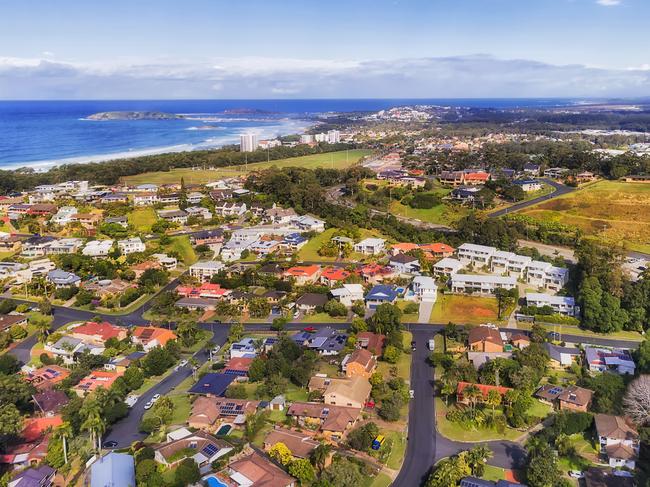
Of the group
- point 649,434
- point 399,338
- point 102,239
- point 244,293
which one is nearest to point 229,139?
point 102,239

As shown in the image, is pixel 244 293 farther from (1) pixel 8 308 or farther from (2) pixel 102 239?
(2) pixel 102 239

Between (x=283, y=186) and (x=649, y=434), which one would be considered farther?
(x=283, y=186)

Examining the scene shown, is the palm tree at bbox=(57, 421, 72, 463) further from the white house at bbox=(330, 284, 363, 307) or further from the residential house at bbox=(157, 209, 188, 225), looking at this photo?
the residential house at bbox=(157, 209, 188, 225)

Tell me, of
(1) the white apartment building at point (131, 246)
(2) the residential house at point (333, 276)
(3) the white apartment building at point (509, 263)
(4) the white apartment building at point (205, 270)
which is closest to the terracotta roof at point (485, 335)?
(3) the white apartment building at point (509, 263)

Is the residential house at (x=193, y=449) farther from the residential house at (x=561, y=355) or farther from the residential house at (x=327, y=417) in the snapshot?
the residential house at (x=561, y=355)

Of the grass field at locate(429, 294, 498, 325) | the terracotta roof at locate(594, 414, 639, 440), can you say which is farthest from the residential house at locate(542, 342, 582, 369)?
the terracotta roof at locate(594, 414, 639, 440)
